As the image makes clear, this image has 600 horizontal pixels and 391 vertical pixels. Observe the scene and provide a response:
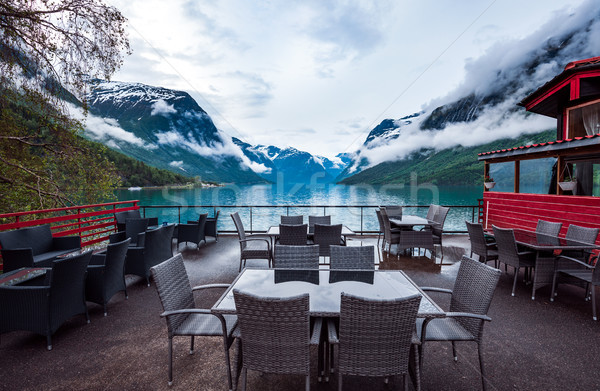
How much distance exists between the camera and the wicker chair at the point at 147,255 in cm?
389

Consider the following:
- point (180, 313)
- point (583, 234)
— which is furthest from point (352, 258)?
point (583, 234)

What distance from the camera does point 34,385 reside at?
6.24ft

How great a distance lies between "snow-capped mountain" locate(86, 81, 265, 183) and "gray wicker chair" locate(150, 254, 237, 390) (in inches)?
3533

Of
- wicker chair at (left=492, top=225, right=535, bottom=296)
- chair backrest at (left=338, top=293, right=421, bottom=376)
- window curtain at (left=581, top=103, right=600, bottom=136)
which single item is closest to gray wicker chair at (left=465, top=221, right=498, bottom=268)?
wicker chair at (left=492, top=225, right=535, bottom=296)

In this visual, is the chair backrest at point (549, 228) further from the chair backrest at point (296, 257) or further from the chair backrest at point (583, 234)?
the chair backrest at point (296, 257)

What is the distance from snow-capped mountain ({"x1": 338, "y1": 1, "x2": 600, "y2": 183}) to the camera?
40.5m

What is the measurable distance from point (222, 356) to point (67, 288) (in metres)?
1.60

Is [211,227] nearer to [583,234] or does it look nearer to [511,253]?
[511,253]

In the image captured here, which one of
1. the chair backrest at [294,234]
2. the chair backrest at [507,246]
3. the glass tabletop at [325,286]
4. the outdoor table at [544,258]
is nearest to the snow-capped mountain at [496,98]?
the outdoor table at [544,258]

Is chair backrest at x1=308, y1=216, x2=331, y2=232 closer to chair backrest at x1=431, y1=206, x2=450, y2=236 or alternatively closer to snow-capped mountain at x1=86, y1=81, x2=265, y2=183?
chair backrest at x1=431, y1=206, x2=450, y2=236

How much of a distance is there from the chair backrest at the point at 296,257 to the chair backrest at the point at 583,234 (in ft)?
13.1

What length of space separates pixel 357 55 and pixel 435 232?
9.68 metres

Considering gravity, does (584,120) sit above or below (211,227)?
above

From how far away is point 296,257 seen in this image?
8.80 feet
